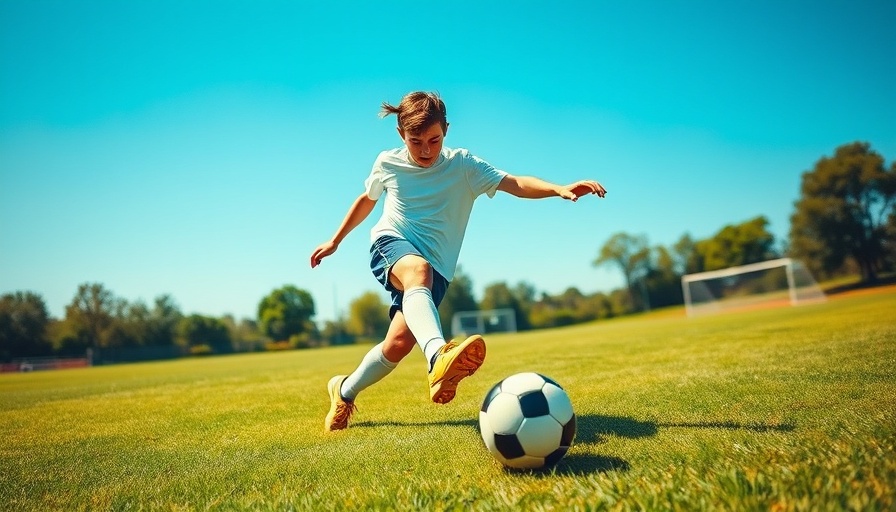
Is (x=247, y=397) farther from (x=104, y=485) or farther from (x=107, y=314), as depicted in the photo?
(x=107, y=314)


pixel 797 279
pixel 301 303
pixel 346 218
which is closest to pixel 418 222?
pixel 346 218

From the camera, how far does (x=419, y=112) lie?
3.39 metres

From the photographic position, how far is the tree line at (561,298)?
53.4 metres

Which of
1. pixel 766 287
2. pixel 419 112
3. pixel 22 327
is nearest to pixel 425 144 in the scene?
pixel 419 112

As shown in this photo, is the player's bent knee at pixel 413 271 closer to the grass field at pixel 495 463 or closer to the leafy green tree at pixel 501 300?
the grass field at pixel 495 463

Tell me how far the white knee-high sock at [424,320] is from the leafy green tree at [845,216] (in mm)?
61279

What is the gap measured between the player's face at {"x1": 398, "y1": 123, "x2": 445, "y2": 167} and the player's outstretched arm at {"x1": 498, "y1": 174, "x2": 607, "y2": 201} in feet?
1.81

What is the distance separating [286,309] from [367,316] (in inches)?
618

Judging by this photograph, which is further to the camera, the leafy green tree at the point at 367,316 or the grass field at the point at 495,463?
the leafy green tree at the point at 367,316

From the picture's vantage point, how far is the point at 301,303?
95.7m

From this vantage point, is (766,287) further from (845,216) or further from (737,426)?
(737,426)

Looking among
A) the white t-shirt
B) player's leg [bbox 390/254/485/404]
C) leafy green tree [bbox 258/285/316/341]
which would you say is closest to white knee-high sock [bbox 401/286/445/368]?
player's leg [bbox 390/254/485/404]

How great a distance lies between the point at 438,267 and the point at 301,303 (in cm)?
9604

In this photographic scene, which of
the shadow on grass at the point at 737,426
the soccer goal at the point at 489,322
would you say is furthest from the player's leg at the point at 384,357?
the soccer goal at the point at 489,322
